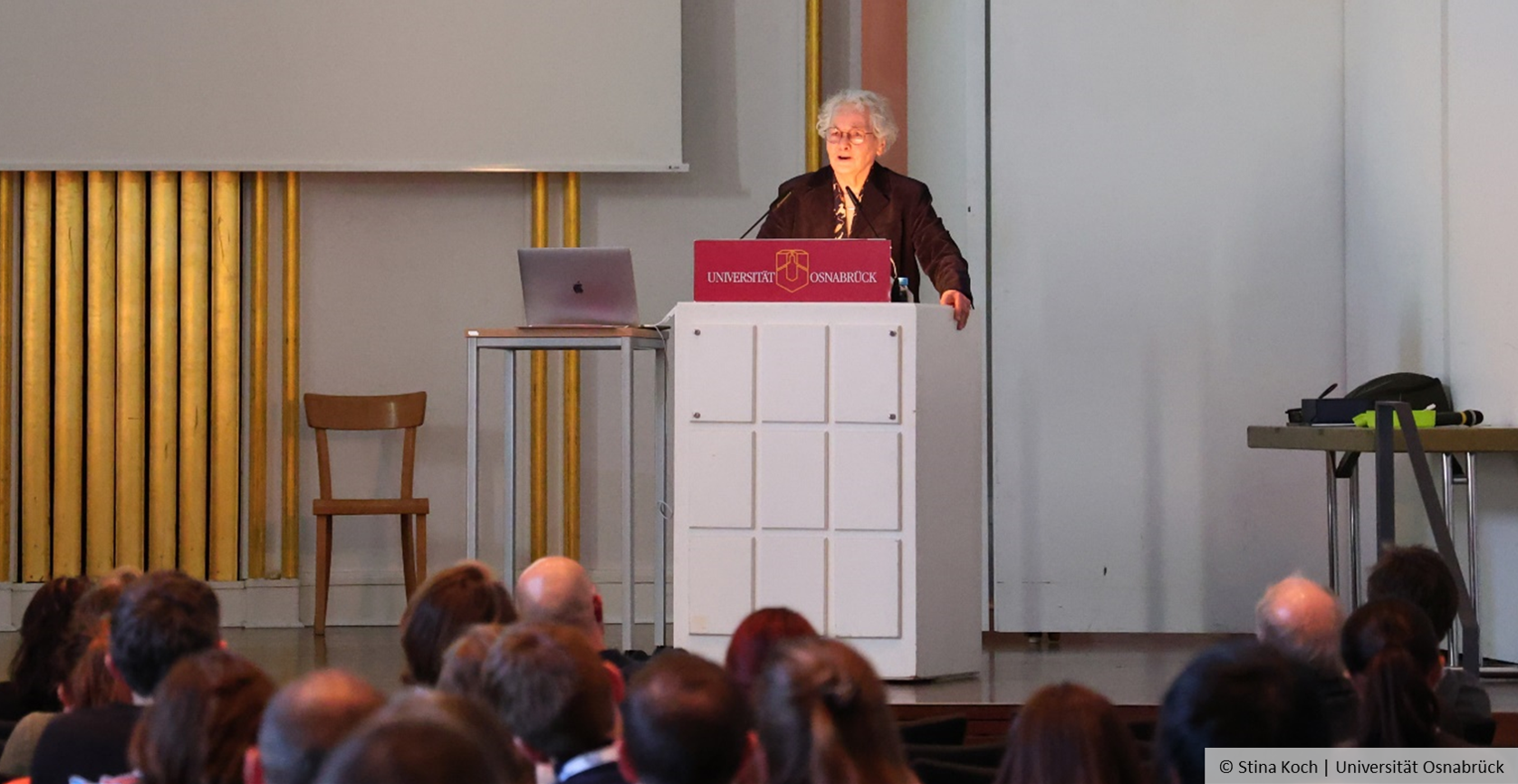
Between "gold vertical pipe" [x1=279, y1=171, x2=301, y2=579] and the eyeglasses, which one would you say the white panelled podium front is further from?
"gold vertical pipe" [x1=279, y1=171, x2=301, y2=579]

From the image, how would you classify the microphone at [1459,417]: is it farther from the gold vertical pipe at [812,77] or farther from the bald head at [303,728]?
the bald head at [303,728]

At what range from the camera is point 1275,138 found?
19.4 feet

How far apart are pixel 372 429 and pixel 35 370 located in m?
1.42

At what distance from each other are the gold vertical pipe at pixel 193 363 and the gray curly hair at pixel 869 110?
3.10 metres

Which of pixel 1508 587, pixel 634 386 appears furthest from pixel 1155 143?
pixel 634 386

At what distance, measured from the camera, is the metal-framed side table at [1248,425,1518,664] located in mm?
4586

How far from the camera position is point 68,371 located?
689cm

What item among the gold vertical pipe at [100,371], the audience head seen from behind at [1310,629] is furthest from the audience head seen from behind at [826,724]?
the gold vertical pipe at [100,371]

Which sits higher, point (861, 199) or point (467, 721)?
point (861, 199)

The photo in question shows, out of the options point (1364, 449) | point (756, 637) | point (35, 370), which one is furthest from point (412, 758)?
point (35, 370)

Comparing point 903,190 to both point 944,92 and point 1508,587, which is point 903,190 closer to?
point 944,92

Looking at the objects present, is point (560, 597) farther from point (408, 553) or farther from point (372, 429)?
point (372, 429)

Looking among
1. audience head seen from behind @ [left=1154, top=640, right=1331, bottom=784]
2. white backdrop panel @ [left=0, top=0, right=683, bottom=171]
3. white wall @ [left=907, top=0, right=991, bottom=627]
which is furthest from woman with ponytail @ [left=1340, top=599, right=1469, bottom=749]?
white backdrop panel @ [left=0, top=0, right=683, bottom=171]

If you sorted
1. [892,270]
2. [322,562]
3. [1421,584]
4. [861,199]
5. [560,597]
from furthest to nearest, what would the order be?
1. [322,562]
2. [861,199]
3. [892,270]
4. [1421,584]
5. [560,597]
